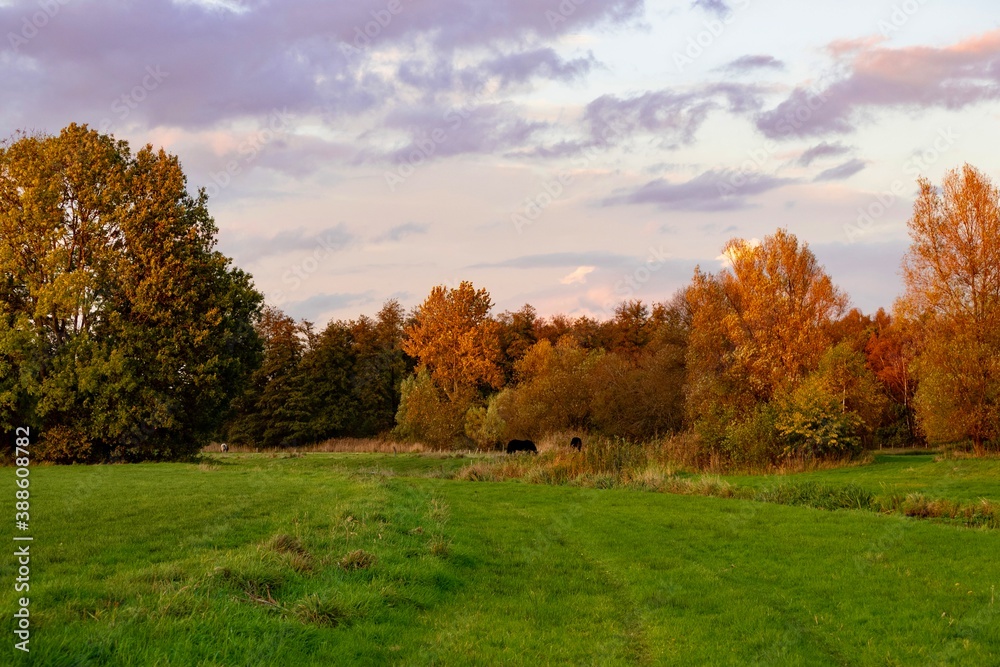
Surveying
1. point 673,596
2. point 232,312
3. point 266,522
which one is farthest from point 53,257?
point 673,596

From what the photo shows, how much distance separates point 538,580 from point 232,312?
34.4 metres

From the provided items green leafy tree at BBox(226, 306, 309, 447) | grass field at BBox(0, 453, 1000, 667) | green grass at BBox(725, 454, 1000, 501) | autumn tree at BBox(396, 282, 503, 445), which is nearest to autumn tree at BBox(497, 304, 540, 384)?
autumn tree at BBox(396, 282, 503, 445)

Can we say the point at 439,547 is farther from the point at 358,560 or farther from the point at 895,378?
the point at 895,378

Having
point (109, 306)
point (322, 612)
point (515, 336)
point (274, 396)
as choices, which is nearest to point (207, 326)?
point (109, 306)

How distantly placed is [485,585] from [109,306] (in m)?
33.9

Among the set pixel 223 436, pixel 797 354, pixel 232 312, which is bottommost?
pixel 223 436

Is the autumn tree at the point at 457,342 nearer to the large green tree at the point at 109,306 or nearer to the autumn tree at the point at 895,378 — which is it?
the large green tree at the point at 109,306

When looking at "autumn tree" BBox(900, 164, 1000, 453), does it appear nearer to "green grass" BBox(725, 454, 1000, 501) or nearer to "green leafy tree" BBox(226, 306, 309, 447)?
"green grass" BBox(725, 454, 1000, 501)

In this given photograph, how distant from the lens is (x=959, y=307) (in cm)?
3884

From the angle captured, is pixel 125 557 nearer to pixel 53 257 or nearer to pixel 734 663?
pixel 734 663

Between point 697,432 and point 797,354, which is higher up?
point 797,354

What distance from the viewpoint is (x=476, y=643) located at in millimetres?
9117

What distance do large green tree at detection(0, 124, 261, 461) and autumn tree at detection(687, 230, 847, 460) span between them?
98.6 feet

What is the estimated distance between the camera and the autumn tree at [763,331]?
44.8m
